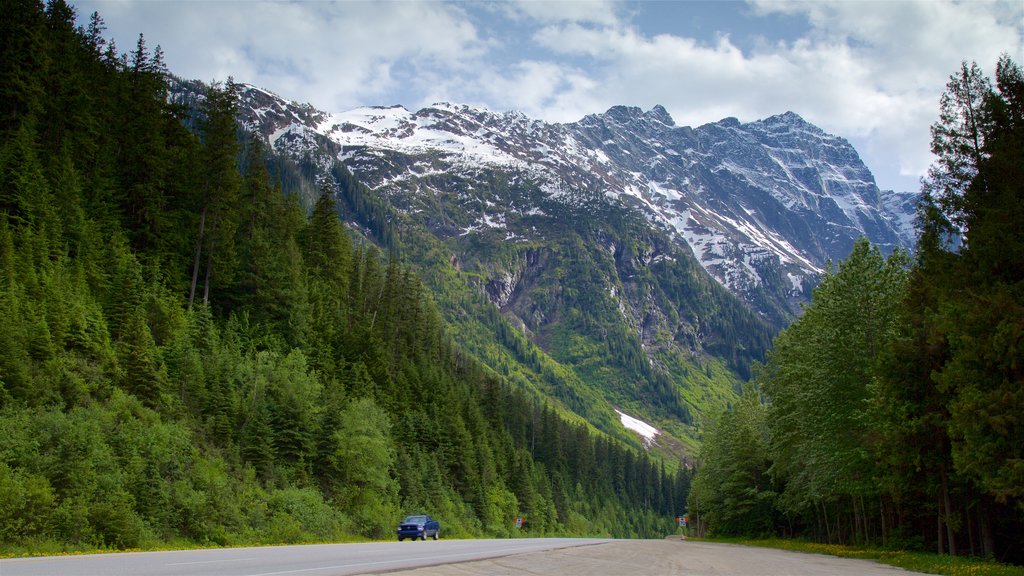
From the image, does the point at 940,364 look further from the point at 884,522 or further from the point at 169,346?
the point at 169,346

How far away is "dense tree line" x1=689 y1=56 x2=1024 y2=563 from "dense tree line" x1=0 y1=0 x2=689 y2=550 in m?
26.5

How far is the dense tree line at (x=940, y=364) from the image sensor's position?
22891 millimetres

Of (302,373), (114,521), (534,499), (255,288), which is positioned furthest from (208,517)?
(534,499)

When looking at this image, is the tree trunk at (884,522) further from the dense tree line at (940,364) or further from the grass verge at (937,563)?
the grass verge at (937,563)

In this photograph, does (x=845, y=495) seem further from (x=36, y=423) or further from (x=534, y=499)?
(x=534, y=499)

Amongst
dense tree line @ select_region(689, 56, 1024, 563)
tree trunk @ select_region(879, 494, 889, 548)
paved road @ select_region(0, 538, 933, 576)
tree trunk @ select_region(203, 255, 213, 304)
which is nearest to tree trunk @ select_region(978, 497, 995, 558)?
dense tree line @ select_region(689, 56, 1024, 563)

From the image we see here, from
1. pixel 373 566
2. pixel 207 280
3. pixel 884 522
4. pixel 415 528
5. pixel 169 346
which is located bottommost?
pixel 415 528

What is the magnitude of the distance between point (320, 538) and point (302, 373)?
17593 mm

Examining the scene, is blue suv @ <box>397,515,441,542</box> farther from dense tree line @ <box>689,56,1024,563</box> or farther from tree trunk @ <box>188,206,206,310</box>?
dense tree line @ <box>689,56,1024,563</box>

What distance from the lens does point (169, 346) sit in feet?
140

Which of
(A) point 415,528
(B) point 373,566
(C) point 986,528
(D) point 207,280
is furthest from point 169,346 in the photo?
(C) point 986,528

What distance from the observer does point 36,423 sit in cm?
2738

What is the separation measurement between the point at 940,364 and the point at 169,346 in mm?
→ 39766

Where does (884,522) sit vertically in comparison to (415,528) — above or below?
above
